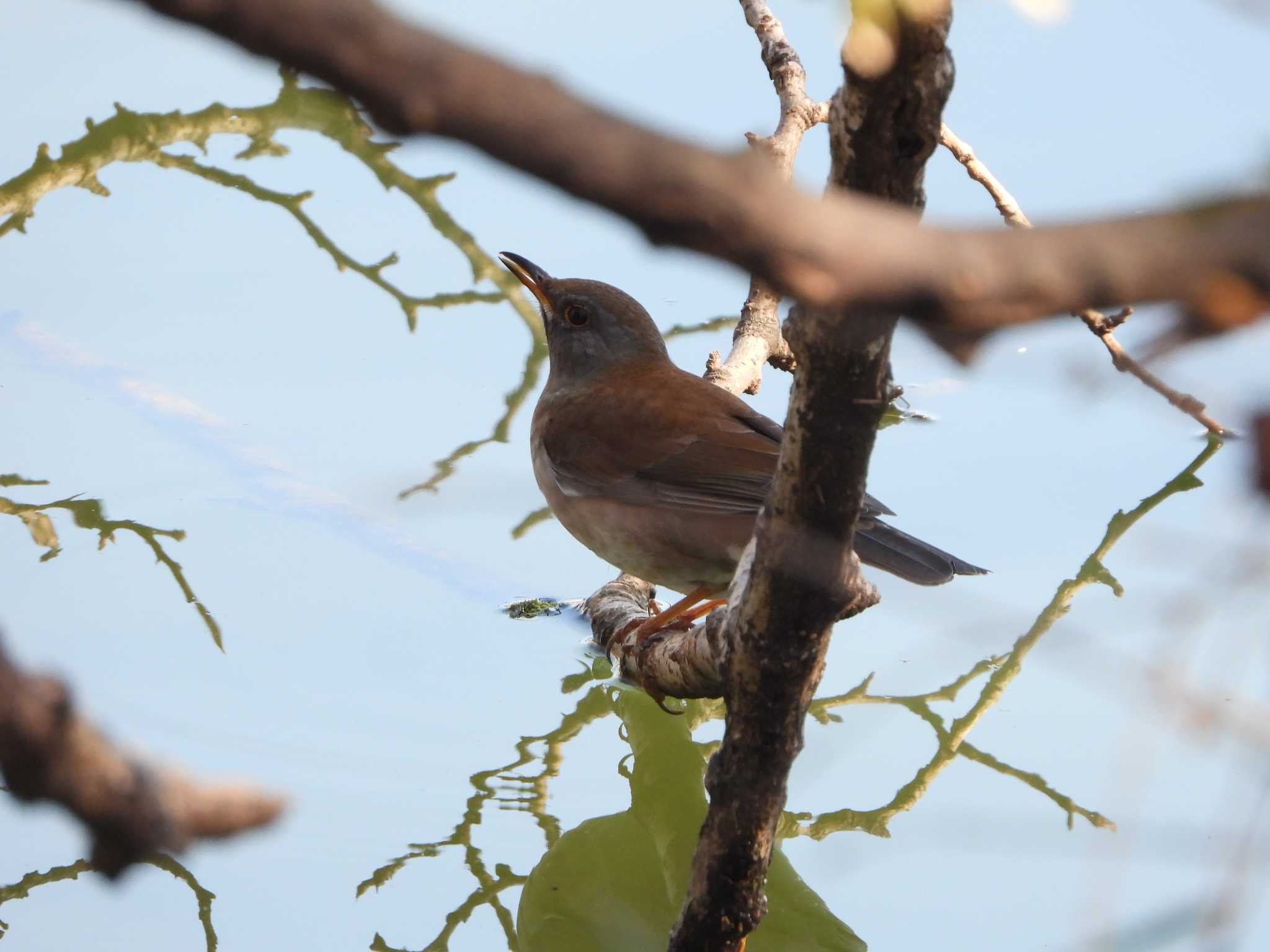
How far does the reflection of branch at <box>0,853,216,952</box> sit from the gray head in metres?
2.42

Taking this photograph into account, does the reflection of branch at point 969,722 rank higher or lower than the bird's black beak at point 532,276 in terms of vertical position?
lower

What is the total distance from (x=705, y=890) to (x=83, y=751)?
230cm

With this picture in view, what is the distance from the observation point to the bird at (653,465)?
172 inches

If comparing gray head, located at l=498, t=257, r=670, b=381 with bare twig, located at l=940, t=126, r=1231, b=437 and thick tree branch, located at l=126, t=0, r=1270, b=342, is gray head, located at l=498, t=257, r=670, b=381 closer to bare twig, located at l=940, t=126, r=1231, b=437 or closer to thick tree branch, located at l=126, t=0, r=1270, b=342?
bare twig, located at l=940, t=126, r=1231, b=437

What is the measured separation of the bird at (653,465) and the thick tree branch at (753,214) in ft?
9.48

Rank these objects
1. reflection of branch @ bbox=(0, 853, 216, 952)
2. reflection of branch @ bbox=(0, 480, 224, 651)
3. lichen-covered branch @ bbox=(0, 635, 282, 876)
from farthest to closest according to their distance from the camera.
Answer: reflection of branch @ bbox=(0, 480, 224, 651)
reflection of branch @ bbox=(0, 853, 216, 952)
lichen-covered branch @ bbox=(0, 635, 282, 876)

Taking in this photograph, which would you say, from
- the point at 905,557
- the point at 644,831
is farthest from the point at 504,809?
the point at 905,557

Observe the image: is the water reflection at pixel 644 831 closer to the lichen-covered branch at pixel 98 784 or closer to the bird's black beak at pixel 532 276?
the bird's black beak at pixel 532 276

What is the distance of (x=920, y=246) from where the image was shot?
1.09 metres

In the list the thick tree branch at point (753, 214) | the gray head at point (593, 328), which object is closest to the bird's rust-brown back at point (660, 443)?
the gray head at point (593, 328)

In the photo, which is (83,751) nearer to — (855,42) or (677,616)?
(855,42)

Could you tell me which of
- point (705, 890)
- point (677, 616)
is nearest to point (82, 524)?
point (677, 616)

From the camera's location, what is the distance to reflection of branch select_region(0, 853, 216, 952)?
367 centimetres

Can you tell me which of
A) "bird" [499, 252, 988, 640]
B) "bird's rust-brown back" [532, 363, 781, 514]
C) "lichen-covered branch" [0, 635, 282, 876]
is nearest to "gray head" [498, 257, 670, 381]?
"bird" [499, 252, 988, 640]
